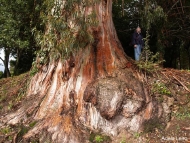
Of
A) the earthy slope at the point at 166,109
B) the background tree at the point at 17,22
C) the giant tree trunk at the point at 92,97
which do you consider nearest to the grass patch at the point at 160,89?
the earthy slope at the point at 166,109

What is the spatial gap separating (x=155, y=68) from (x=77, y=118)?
260 centimetres

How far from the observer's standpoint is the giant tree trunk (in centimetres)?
544

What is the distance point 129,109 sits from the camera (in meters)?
5.54

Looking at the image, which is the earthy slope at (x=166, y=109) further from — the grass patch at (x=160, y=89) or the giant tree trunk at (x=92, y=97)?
the giant tree trunk at (x=92, y=97)

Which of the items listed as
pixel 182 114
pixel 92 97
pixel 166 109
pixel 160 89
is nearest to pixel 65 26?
pixel 92 97

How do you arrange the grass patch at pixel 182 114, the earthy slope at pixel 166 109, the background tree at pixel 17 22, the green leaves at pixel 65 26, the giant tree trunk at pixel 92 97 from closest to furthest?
the green leaves at pixel 65 26 < the earthy slope at pixel 166 109 < the giant tree trunk at pixel 92 97 < the grass patch at pixel 182 114 < the background tree at pixel 17 22

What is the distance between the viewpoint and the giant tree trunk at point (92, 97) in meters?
5.44

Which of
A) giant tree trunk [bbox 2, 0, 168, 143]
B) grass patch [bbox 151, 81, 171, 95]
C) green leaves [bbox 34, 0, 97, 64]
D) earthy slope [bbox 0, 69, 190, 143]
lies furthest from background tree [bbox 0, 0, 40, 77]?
grass patch [bbox 151, 81, 171, 95]

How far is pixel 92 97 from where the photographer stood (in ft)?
18.2

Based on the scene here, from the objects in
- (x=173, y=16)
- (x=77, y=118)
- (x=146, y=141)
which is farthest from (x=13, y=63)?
(x=146, y=141)

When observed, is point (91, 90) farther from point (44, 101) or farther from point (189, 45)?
point (189, 45)

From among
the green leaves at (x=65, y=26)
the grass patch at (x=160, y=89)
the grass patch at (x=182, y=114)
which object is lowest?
the grass patch at (x=182, y=114)

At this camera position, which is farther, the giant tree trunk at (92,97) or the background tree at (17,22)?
the background tree at (17,22)

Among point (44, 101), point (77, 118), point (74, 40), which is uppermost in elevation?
point (74, 40)
